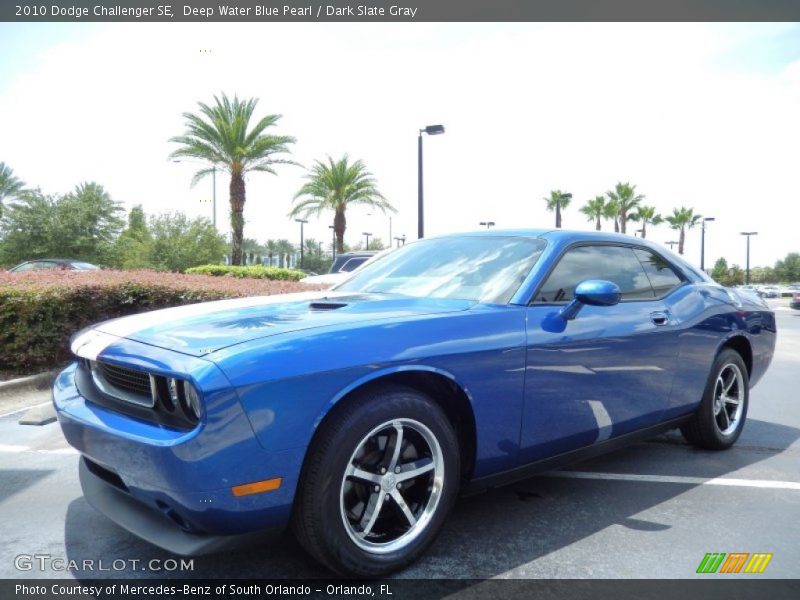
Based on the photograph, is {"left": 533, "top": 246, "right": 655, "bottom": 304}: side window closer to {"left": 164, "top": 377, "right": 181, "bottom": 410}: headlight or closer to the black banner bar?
the black banner bar

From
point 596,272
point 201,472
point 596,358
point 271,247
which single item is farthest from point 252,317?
point 271,247

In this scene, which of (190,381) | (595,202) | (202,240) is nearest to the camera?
(190,381)

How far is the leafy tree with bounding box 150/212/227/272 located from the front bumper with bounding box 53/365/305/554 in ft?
79.4

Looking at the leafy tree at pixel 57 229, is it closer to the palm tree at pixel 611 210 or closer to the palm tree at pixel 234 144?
the palm tree at pixel 234 144

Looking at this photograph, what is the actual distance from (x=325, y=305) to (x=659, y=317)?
6.52 feet

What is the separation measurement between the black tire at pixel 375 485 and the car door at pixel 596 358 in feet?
1.68

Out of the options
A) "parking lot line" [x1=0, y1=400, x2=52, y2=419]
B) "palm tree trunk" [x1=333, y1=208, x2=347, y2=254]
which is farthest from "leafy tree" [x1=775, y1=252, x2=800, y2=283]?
"parking lot line" [x1=0, y1=400, x2=52, y2=419]

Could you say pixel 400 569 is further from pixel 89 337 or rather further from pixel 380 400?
pixel 89 337

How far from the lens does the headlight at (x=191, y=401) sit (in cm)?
205

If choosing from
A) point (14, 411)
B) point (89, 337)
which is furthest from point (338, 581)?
point (14, 411)

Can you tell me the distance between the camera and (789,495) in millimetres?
3467

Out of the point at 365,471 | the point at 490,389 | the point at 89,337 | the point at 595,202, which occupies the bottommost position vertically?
the point at 365,471

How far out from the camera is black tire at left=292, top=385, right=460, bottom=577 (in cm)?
221

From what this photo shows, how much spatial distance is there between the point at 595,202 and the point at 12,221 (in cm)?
4006
